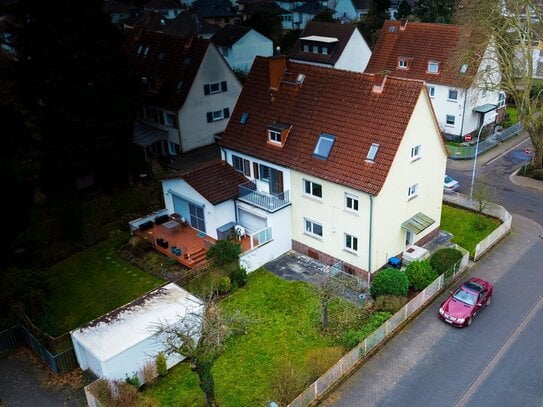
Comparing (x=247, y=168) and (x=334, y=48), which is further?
(x=334, y=48)

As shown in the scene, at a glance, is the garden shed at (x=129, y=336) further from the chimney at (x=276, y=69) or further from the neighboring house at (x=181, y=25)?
the neighboring house at (x=181, y=25)

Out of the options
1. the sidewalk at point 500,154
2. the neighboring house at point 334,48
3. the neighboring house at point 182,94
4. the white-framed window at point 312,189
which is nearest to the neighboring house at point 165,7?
the neighboring house at point 334,48

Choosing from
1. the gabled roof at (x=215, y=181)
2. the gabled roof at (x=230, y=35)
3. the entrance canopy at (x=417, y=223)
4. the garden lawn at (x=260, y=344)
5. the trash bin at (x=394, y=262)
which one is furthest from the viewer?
the gabled roof at (x=230, y=35)

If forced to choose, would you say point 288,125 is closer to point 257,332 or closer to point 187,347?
point 257,332

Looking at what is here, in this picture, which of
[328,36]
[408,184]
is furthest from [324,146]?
[328,36]

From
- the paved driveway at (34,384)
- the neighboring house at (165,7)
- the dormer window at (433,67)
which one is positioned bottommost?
the paved driveway at (34,384)

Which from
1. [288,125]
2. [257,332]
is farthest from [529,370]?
[288,125]

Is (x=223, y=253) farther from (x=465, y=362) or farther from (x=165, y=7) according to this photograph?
(x=165, y=7)
